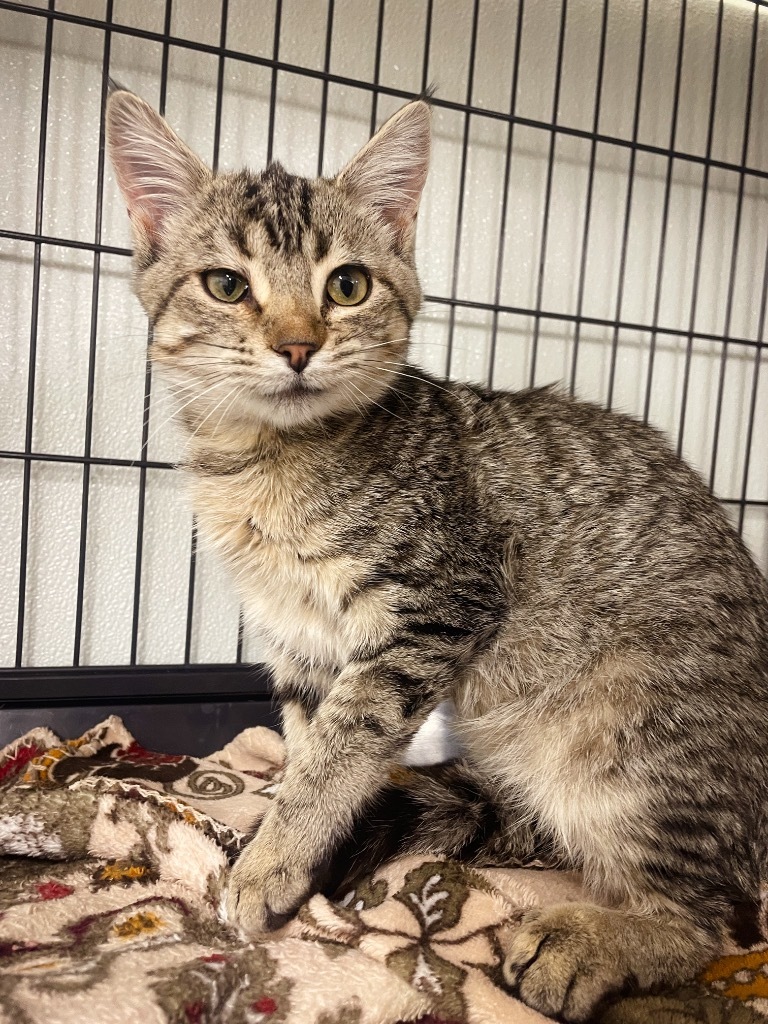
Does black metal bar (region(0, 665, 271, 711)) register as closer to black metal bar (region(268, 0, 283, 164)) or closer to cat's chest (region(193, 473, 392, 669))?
cat's chest (region(193, 473, 392, 669))

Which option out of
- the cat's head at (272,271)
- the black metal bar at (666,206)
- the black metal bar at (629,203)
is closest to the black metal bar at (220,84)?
the cat's head at (272,271)

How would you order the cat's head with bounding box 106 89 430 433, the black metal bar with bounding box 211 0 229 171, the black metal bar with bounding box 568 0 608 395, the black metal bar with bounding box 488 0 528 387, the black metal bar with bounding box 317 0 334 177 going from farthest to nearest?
the black metal bar with bounding box 568 0 608 395
the black metal bar with bounding box 488 0 528 387
the black metal bar with bounding box 317 0 334 177
the black metal bar with bounding box 211 0 229 171
the cat's head with bounding box 106 89 430 433

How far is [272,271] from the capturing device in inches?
48.0

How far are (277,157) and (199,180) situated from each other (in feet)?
2.63

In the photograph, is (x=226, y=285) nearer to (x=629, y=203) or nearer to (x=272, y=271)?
(x=272, y=271)

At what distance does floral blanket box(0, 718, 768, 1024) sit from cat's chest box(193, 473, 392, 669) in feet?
1.10


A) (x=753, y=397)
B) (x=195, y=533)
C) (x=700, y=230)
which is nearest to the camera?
(x=195, y=533)

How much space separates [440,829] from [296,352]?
0.75 metres

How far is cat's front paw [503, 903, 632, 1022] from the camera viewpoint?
973 mm

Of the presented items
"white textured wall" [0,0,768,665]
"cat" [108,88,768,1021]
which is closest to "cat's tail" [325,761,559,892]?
"cat" [108,88,768,1021]

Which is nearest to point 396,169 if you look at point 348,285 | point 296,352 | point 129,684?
point 348,285

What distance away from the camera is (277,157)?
6.77 ft

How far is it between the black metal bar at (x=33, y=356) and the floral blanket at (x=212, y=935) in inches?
15.4

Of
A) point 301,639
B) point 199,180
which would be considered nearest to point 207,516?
point 301,639
